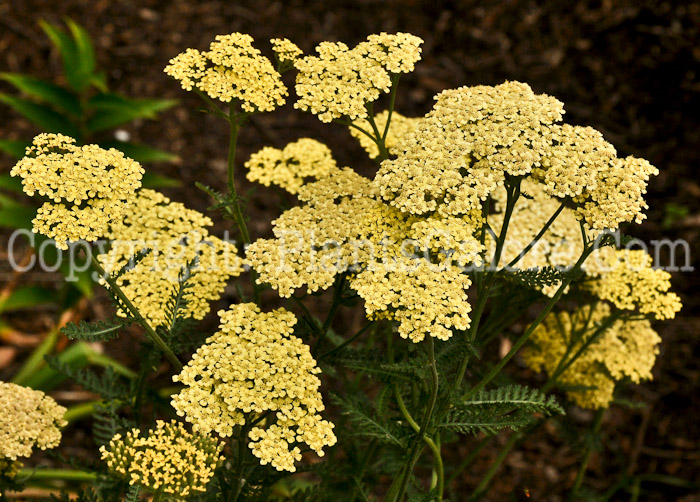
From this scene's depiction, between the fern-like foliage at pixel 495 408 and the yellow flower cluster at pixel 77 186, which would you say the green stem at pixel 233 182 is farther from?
the fern-like foliage at pixel 495 408

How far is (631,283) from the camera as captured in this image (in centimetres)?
300

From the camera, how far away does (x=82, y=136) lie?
16.8ft

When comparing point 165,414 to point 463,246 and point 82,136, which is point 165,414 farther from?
point 463,246

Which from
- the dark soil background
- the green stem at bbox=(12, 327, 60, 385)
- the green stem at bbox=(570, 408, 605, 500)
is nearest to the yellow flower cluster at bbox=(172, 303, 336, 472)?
the green stem at bbox=(570, 408, 605, 500)

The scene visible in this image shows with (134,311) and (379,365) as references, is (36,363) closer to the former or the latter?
(134,311)

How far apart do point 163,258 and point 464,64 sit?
4673 mm

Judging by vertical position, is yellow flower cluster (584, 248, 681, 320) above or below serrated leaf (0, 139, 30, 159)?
below

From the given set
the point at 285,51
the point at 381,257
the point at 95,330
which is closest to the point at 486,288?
the point at 381,257

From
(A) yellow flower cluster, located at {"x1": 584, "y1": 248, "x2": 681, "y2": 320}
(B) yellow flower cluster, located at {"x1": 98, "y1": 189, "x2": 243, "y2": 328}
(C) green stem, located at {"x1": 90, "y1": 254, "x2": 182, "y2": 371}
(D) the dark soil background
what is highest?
(D) the dark soil background

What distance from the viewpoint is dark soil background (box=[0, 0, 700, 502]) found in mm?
6012

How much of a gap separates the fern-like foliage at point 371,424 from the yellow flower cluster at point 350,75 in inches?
36.8

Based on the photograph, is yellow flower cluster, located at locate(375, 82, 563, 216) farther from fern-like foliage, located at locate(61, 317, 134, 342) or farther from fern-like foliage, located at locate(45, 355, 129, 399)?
fern-like foliage, located at locate(45, 355, 129, 399)

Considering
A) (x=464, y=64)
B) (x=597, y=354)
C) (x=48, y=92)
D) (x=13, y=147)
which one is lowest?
(x=597, y=354)

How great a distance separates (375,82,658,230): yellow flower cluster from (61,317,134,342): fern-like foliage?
938 mm
